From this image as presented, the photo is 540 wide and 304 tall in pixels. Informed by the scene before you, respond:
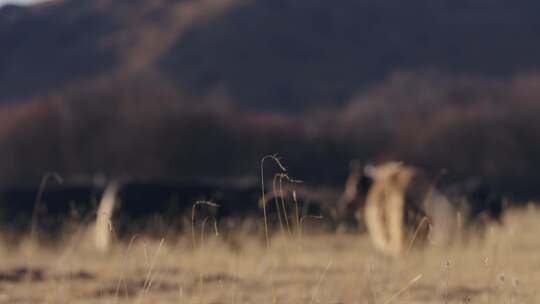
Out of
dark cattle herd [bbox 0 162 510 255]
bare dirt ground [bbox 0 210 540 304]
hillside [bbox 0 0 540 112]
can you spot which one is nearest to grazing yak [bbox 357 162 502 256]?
dark cattle herd [bbox 0 162 510 255]

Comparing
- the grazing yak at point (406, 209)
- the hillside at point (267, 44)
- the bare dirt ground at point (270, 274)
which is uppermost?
the hillside at point (267, 44)

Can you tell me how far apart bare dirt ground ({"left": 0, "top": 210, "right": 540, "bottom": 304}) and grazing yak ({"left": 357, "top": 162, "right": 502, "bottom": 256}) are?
0.16 m

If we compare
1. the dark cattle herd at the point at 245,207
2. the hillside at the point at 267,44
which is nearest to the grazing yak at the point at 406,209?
the dark cattle herd at the point at 245,207

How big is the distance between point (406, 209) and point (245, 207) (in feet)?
9.78

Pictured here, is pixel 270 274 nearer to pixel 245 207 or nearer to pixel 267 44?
pixel 245 207

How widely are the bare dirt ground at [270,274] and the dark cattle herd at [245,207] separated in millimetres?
210

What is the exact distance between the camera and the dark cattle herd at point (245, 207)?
7918 millimetres

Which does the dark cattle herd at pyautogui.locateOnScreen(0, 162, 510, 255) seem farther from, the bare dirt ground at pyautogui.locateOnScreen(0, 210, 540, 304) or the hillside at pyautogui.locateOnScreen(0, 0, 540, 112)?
the hillside at pyautogui.locateOnScreen(0, 0, 540, 112)

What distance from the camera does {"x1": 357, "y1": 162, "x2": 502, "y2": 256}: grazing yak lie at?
24.9 feet

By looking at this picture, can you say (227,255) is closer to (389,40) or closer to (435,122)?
(435,122)

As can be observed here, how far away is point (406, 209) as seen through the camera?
301 inches

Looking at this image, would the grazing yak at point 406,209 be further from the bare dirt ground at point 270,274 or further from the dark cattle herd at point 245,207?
the bare dirt ground at point 270,274

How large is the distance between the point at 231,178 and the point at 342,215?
24.3 feet

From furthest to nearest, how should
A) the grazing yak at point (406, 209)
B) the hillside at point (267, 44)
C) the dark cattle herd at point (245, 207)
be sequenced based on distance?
the hillside at point (267, 44) < the dark cattle herd at point (245, 207) < the grazing yak at point (406, 209)
